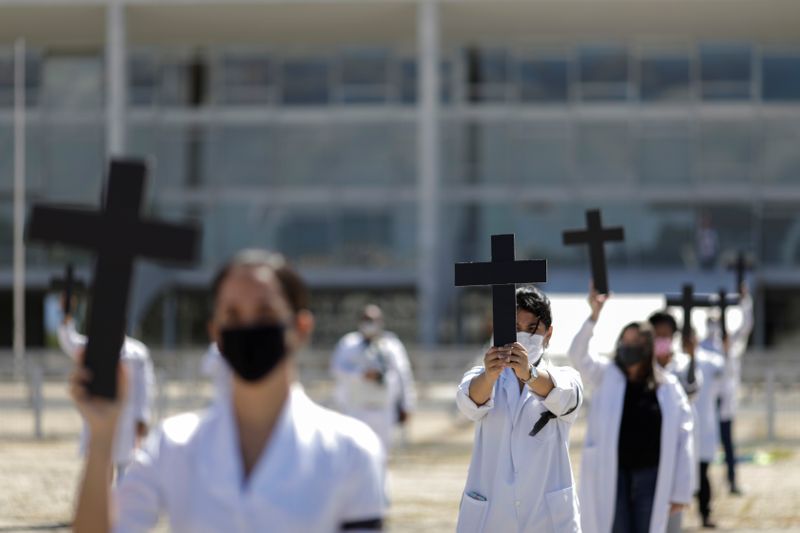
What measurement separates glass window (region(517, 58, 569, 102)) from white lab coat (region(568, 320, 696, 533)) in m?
34.5

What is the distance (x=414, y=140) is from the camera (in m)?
42.6

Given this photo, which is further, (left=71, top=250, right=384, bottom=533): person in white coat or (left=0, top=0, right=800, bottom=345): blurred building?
(left=0, top=0, right=800, bottom=345): blurred building

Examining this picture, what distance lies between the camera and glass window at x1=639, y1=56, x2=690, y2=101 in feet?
138

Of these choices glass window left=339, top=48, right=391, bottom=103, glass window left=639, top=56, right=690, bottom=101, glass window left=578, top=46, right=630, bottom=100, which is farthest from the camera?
glass window left=339, top=48, right=391, bottom=103

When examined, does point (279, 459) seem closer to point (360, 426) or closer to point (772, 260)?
point (360, 426)

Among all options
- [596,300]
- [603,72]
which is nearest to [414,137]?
[603,72]

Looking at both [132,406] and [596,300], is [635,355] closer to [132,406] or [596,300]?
[596,300]

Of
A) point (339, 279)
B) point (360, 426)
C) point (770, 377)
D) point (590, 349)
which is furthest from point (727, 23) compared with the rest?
point (360, 426)

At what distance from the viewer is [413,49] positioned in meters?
42.8

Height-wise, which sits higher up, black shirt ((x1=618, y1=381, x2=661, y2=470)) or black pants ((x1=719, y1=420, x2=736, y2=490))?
black shirt ((x1=618, y1=381, x2=661, y2=470))

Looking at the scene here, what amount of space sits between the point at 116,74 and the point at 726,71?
52.3ft

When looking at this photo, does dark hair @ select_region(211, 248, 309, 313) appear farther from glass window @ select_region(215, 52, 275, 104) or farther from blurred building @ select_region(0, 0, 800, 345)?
glass window @ select_region(215, 52, 275, 104)

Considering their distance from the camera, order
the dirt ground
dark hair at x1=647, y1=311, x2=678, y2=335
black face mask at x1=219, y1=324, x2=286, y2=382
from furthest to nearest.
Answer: the dirt ground
dark hair at x1=647, y1=311, x2=678, y2=335
black face mask at x1=219, y1=324, x2=286, y2=382

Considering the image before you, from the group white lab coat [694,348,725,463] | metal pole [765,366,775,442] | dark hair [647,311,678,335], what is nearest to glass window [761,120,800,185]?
metal pole [765,366,775,442]
